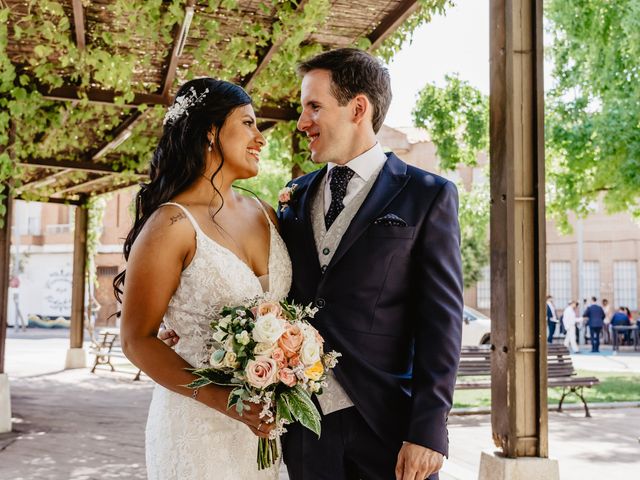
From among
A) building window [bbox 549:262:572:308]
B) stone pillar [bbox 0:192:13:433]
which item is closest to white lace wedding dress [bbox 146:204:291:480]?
stone pillar [bbox 0:192:13:433]

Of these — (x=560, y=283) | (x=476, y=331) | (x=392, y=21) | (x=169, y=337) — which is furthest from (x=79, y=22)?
(x=560, y=283)

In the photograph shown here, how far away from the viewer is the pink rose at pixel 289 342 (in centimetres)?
228

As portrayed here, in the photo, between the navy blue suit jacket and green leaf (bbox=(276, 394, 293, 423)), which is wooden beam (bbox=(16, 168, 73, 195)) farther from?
green leaf (bbox=(276, 394, 293, 423))

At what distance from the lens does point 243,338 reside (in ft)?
7.54

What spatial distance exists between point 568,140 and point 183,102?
1213 cm

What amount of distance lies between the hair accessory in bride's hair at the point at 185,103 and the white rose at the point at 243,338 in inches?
39.7

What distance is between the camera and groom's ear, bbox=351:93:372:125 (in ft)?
9.09

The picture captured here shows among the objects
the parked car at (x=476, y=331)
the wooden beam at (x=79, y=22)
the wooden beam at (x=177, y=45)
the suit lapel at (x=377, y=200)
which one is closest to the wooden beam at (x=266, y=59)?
the wooden beam at (x=177, y=45)

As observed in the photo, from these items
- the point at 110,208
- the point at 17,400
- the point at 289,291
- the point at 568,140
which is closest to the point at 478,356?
the point at 568,140

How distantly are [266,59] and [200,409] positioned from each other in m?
5.00

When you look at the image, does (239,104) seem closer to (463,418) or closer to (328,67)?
(328,67)

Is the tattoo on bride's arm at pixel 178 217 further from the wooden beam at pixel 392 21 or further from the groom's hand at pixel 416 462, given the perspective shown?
the wooden beam at pixel 392 21

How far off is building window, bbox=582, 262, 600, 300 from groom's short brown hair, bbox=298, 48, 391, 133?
3324 centimetres

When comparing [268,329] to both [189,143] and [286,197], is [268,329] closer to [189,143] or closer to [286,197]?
[286,197]
